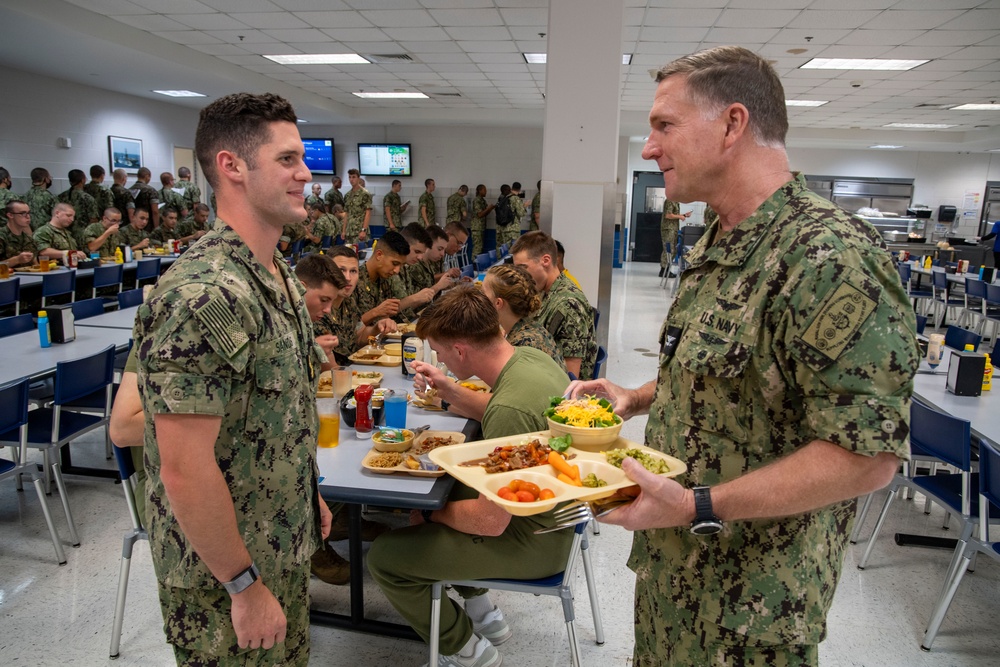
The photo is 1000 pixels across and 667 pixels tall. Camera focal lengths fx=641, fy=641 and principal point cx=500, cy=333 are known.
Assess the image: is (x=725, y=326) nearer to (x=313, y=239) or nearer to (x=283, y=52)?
(x=283, y=52)

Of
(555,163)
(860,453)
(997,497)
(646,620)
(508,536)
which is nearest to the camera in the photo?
(860,453)

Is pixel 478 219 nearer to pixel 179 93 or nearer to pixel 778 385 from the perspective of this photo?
pixel 179 93

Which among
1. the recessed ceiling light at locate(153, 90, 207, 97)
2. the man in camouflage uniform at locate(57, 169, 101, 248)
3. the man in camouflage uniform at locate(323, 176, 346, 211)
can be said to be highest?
the recessed ceiling light at locate(153, 90, 207, 97)

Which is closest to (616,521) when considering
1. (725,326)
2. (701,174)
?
(725,326)

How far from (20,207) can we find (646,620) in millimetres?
7337

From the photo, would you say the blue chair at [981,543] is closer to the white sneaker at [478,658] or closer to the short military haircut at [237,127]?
the white sneaker at [478,658]

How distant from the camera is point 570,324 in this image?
3.41 m

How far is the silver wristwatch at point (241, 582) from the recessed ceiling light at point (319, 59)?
8700 mm

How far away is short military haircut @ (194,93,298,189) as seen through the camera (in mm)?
1284

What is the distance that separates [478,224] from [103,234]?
8.76 meters

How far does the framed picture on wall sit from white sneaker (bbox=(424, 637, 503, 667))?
11782 mm

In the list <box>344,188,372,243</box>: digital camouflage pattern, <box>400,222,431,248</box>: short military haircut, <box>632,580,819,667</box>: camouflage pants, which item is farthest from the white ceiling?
<box>632,580,819,667</box>: camouflage pants

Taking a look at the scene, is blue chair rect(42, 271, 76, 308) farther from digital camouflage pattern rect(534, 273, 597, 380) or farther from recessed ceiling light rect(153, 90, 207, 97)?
recessed ceiling light rect(153, 90, 207, 97)

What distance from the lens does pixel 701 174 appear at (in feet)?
3.97
